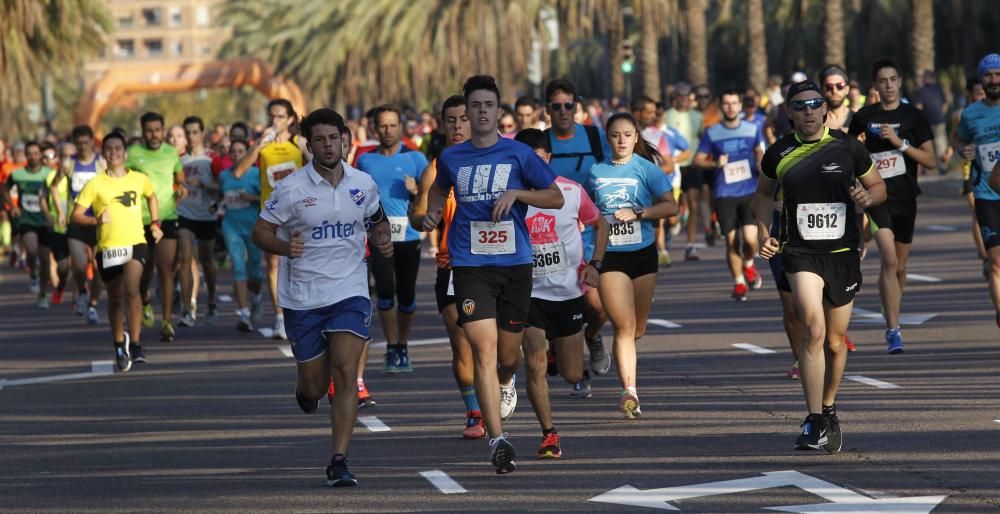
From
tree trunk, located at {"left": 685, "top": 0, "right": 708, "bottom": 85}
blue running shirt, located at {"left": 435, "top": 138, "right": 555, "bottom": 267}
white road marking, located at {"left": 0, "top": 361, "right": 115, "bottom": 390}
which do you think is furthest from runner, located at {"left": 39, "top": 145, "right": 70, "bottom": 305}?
tree trunk, located at {"left": 685, "top": 0, "right": 708, "bottom": 85}

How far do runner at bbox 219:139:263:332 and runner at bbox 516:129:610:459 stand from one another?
748 centimetres

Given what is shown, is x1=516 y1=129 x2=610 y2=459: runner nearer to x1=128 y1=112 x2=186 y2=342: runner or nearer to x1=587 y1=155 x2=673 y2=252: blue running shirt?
x1=587 y1=155 x2=673 y2=252: blue running shirt

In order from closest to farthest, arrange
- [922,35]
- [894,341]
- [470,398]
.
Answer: [470,398], [894,341], [922,35]

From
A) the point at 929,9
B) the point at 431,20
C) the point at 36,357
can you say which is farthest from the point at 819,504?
the point at 431,20

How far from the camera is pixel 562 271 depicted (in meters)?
10.2

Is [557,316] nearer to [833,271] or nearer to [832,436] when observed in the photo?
[833,271]

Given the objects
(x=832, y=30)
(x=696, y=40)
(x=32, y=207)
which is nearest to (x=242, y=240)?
(x=32, y=207)

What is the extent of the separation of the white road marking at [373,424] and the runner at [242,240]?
6.39 m

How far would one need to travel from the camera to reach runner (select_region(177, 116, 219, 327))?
18328 millimetres

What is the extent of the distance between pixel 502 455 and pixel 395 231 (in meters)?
4.84

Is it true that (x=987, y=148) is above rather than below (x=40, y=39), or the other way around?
below

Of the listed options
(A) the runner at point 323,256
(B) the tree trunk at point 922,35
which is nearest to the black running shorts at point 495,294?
(A) the runner at point 323,256

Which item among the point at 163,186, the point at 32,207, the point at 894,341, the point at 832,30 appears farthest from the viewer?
the point at 832,30

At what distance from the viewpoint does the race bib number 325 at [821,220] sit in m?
9.41
